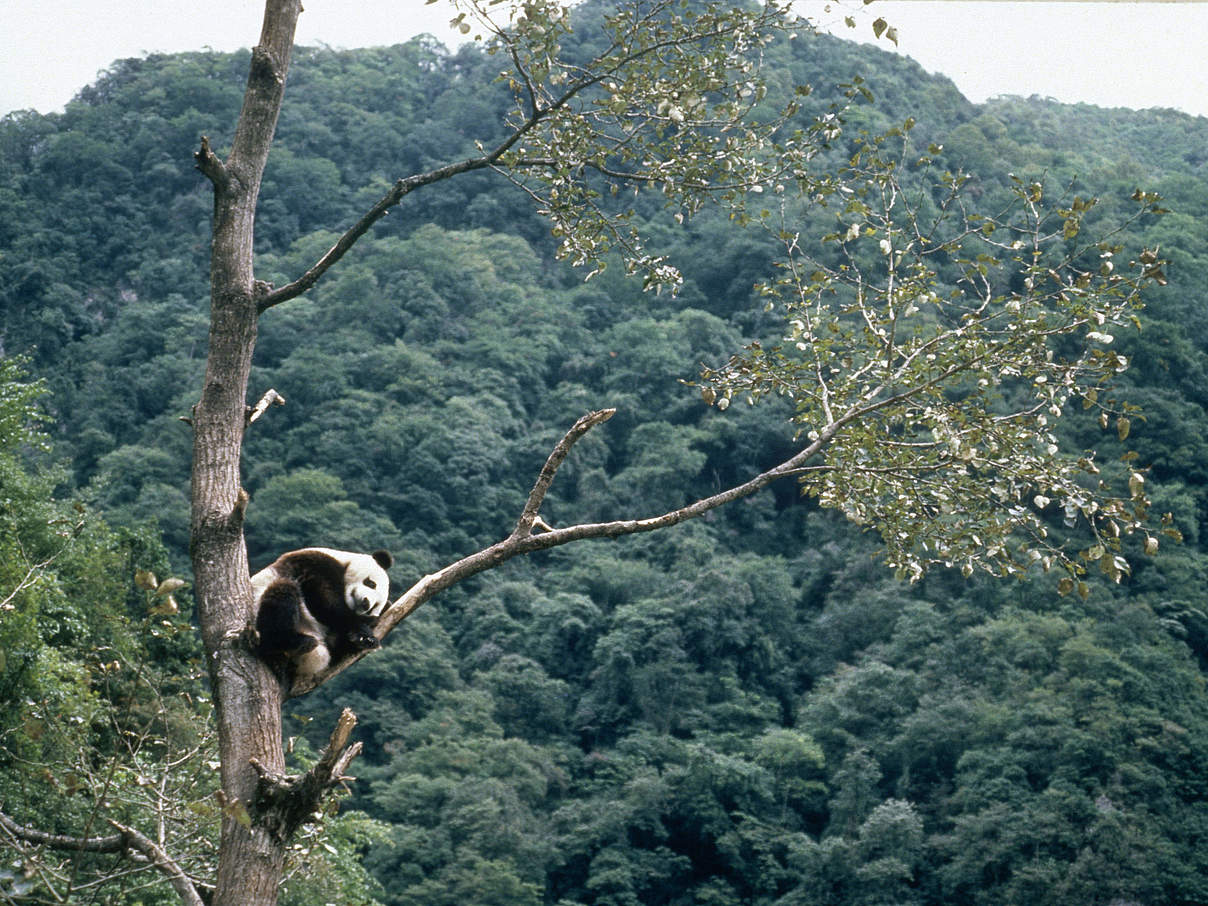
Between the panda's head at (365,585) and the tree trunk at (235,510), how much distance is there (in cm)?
73

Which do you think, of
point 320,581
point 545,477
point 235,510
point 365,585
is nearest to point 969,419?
point 545,477

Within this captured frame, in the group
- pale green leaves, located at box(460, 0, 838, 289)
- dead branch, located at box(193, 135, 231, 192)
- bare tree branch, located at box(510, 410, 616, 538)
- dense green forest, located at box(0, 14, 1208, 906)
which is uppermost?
pale green leaves, located at box(460, 0, 838, 289)

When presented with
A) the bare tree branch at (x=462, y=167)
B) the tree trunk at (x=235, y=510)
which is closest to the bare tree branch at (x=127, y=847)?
the tree trunk at (x=235, y=510)

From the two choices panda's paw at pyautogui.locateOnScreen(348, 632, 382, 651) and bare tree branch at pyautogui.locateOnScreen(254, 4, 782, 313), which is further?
panda's paw at pyautogui.locateOnScreen(348, 632, 382, 651)

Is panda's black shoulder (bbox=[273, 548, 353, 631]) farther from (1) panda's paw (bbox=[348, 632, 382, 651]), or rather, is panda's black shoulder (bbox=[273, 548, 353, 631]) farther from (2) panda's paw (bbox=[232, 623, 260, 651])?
(2) panda's paw (bbox=[232, 623, 260, 651])

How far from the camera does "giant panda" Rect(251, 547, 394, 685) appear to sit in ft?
11.0

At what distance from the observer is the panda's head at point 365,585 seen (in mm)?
4090

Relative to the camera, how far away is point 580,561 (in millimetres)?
38750

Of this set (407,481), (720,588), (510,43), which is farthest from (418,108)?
(510,43)

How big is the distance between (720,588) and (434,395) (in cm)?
1277

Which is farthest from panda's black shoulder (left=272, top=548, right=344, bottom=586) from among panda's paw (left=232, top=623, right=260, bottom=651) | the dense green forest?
the dense green forest

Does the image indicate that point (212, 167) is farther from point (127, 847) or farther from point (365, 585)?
point (127, 847)

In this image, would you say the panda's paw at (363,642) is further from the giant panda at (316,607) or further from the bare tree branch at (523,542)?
the bare tree branch at (523,542)

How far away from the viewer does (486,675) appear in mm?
33312
